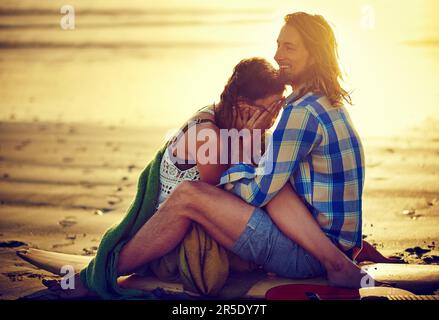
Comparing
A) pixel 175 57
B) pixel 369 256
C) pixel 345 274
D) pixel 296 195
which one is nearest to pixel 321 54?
pixel 296 195

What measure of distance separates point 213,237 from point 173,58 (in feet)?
30.6

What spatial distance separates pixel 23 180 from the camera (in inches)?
286

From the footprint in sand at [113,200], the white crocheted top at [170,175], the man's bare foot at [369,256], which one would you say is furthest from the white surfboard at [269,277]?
the footprint in sand at [113,200]

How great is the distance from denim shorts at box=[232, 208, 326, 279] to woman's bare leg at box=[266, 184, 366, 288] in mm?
48

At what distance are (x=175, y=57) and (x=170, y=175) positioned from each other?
9.08 m

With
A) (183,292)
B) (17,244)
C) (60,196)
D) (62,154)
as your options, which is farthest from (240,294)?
(62,154)

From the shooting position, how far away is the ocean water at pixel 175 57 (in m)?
9.80

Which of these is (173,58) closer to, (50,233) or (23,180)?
(23,180)

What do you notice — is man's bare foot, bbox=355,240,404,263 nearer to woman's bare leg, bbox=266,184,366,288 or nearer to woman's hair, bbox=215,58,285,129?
woman's bare leg, bbox=266,184,366,288

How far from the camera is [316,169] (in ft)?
13.4

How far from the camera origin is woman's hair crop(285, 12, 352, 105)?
410cm

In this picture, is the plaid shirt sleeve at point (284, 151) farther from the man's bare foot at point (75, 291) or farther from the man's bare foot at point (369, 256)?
the man's bare foot at point (75, 291)

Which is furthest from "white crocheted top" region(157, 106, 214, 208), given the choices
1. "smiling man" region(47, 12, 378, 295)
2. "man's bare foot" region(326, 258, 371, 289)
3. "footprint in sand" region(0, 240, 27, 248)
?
"footprint in sand" region(0, 240, 27, 248)
